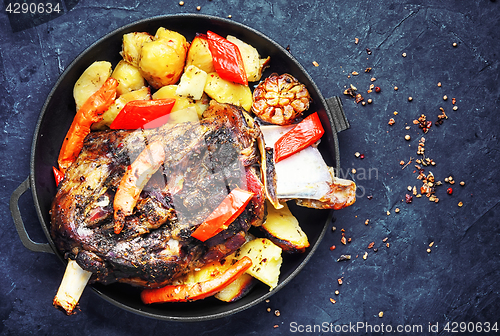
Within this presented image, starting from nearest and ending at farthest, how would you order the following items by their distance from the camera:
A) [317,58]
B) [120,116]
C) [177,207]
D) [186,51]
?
[177,207] → [120,116] → [186,51] → [317,58]

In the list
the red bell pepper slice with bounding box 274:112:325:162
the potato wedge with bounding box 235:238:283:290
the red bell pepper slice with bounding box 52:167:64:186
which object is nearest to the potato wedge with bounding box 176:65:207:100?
A: the red bell pepper slice with bounding box 274:112:325:162

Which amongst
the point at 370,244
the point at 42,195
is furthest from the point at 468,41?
the point at 42,195

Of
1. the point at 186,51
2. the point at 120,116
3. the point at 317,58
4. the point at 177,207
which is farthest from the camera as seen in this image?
the point at 317,58

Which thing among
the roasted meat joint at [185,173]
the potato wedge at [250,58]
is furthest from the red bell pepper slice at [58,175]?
the potato wedge at [250,58]

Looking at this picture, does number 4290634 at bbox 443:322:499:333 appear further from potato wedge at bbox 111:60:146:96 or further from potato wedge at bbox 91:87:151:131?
potato wedge at bbox 111:60:146:96

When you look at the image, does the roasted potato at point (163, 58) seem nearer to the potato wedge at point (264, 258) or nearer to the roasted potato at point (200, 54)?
the roasted potato at point (200, 54)

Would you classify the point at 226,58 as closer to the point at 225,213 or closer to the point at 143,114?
the point at 143,114

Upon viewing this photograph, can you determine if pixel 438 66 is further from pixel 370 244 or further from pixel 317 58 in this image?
pixel 370 244
